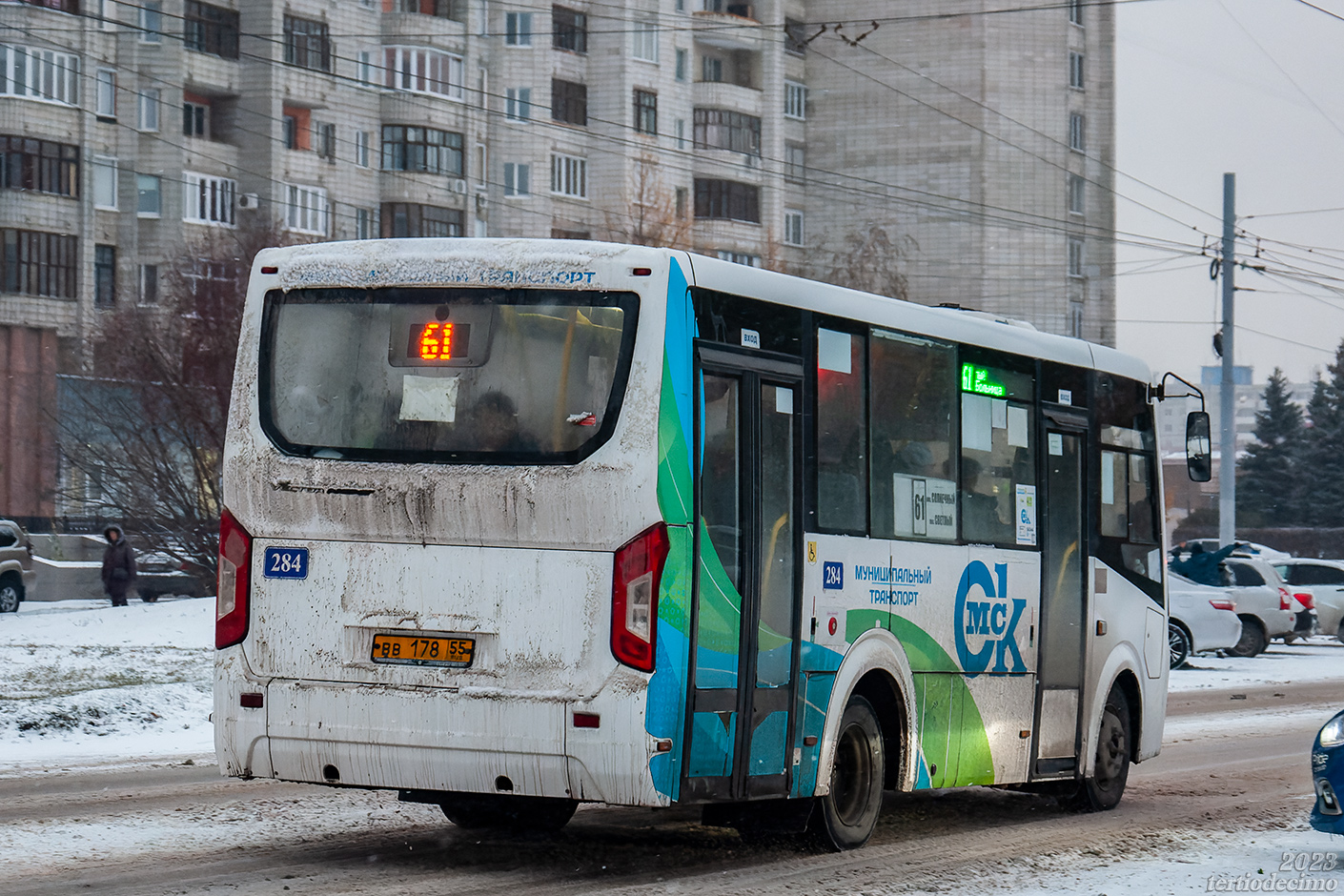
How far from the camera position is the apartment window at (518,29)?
70.8 metres

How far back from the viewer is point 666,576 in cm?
824

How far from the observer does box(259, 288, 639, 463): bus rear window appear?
846 cm

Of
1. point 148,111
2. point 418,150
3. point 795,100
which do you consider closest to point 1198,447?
point 148,111

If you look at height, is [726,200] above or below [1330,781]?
above

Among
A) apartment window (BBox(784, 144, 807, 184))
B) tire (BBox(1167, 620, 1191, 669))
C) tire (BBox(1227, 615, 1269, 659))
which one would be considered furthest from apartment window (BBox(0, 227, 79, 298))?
tire (BBox(1167, 620, 1191, 669))

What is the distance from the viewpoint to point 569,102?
71938mm

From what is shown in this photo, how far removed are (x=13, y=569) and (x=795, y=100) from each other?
49.5 metres

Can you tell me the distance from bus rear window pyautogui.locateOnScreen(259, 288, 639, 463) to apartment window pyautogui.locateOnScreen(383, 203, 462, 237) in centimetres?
5879

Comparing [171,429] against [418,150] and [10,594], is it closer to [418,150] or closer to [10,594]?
[10,594]

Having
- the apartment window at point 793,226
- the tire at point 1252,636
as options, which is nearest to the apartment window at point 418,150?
the apartment window at point 793,226

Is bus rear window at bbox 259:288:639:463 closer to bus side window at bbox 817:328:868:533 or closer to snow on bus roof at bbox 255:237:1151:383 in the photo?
snow on bus roof at bbox 255:237:1151:383

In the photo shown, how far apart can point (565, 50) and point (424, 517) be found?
64942 millimetres

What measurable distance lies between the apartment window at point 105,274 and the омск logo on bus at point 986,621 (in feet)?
172

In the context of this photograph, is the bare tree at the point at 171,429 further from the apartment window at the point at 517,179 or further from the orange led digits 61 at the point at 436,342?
the apartment window at the point at 517,179
